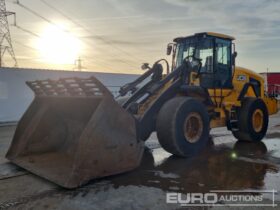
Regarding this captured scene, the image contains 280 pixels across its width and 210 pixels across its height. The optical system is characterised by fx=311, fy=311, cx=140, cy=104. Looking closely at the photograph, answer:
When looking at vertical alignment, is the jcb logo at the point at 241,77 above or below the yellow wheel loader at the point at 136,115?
above

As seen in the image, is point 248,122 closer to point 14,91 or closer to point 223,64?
point 223,64

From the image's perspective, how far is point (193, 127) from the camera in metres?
6.56

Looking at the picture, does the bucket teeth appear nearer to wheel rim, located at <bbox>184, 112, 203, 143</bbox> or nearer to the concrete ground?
the concrete ground

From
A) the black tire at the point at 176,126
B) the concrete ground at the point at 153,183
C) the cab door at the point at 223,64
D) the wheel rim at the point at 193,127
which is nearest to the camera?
the concrete ground at the point at 153,183

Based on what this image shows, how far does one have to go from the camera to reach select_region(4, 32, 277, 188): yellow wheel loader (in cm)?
476

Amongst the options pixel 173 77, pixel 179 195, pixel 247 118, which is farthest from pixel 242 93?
pixel 179 195

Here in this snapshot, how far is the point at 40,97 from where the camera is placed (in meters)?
6.21

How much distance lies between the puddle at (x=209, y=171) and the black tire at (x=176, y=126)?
249mm

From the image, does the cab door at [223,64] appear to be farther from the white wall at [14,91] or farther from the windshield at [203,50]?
the white wall at [14,91]

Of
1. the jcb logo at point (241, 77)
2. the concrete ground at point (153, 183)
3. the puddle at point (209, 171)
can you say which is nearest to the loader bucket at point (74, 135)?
the concrete ground at point (153, 183)

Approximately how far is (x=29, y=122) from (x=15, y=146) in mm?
516

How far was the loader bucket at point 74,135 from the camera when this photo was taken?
4.54 m

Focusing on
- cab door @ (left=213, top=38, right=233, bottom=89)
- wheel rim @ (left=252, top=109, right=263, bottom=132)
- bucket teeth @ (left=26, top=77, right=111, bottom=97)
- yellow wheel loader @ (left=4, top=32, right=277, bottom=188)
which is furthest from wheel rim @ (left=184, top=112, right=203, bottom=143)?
wheel rim @ (left=252, top=109, right=263, bottom=132)

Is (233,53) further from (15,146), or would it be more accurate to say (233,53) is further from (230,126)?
(15,146)
